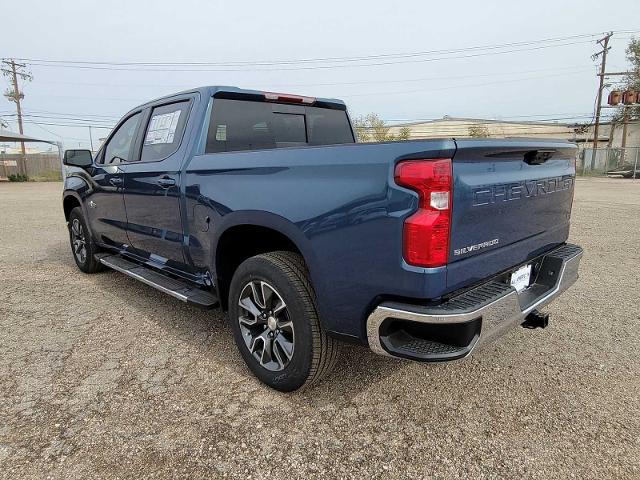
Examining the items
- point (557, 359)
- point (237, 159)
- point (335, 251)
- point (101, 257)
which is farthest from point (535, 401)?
point (101, 257)

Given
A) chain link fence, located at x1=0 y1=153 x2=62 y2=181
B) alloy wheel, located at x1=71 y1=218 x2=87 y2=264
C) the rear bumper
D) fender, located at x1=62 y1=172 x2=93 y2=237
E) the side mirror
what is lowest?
chain link fence, located at x1=0 y1=153 x2=62 y2=181

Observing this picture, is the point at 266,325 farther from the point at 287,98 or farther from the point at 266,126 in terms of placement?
the point at 287,98

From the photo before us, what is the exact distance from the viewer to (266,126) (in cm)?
374

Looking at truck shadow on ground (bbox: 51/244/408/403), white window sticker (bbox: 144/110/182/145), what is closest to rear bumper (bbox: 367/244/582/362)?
truck shadow on ground (bbox: 51/244/408/403)

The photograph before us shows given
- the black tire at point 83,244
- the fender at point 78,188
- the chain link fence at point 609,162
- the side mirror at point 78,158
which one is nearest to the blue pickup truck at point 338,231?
the side mirror at point 78,158

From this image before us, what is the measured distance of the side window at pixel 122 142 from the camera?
4277 mm

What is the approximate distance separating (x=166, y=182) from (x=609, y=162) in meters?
34.1

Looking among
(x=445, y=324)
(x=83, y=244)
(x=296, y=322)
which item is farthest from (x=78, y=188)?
(x=445, y=324)

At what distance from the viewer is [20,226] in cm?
957

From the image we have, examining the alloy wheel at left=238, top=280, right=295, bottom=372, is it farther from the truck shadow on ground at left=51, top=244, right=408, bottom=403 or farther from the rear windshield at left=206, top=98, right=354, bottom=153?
the rear windshield at left=206, top=98, right=354, bottom=153

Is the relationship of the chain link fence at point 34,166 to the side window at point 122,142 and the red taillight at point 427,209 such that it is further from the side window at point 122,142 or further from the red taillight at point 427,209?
the red taillight at point 427,209

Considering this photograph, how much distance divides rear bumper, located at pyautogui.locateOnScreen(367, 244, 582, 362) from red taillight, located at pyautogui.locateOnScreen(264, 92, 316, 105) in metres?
2.36

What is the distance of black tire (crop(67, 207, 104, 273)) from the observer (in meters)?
5.20

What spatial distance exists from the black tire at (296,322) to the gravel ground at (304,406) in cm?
18
